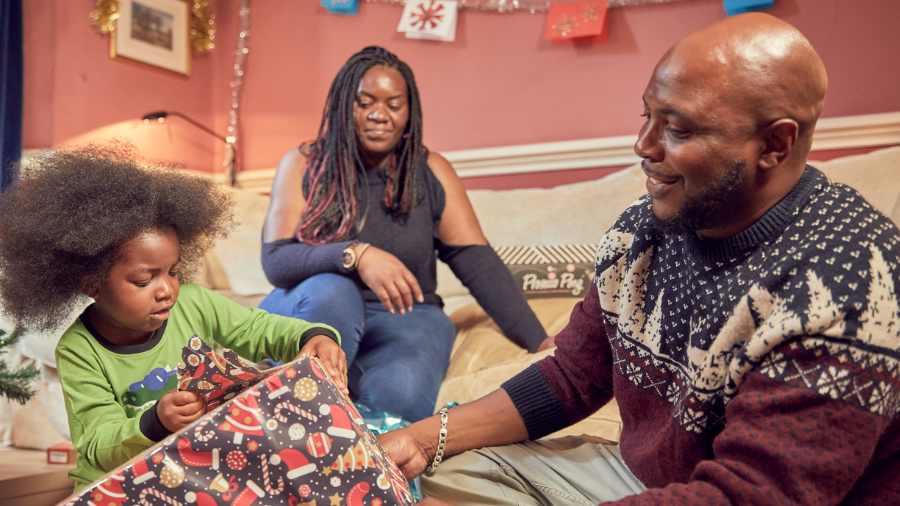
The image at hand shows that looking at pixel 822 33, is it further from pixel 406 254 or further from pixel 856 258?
pixel 856 258

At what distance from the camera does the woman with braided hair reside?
1.52m

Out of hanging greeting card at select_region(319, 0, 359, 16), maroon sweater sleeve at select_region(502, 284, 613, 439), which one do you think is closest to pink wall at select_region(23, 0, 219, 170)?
hanging greeting card at select_region(319, 0, 359, 16)

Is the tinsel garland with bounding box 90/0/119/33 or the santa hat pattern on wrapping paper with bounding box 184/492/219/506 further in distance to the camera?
the tinsel garland with bounding box 90/0/119/33

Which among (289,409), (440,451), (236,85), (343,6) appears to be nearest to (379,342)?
(440,451)

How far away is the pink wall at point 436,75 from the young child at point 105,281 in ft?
5.68

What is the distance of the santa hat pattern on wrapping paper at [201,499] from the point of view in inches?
26.7

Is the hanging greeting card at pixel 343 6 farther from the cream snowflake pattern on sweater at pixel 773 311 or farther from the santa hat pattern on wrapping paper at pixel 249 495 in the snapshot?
the santa hat pattern on wrapping paper at pixel 249 495

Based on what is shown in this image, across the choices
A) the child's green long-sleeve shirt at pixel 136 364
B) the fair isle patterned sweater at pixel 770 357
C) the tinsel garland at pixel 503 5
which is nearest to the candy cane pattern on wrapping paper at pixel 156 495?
the child's green long-sleeve shirt at pixel 136 364

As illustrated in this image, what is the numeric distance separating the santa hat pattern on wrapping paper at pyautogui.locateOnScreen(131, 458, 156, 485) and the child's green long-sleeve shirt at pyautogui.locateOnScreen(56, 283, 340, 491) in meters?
0.24

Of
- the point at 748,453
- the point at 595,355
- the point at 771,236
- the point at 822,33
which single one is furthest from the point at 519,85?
the point at 748,453

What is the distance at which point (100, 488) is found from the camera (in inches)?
26.4

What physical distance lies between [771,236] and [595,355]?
1.14 ft

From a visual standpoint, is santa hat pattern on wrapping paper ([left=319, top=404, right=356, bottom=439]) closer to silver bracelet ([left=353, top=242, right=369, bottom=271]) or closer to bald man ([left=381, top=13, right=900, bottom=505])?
bald man ([left=381, top=13, right=900, bottom=505])

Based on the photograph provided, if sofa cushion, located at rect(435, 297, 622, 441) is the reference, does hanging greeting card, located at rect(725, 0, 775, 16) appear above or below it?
above
